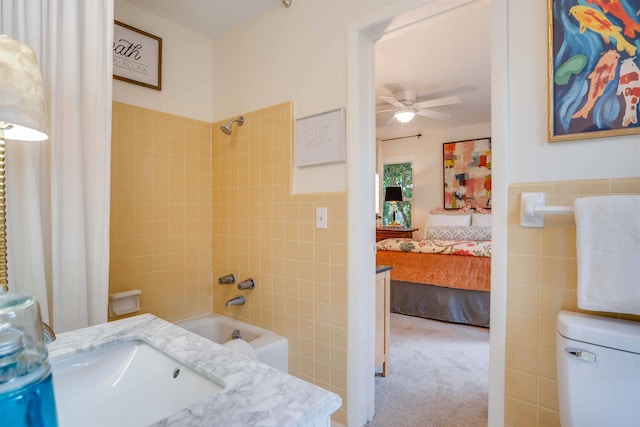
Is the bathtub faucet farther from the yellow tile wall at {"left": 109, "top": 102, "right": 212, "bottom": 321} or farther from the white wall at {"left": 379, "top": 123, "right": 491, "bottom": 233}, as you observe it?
the white wall at {"left": 379, "top": 123, "right": 491, "bottom": 233}

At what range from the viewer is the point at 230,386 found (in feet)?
2.08

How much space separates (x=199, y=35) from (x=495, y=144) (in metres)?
2.16

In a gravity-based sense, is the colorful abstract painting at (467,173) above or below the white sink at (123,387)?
above

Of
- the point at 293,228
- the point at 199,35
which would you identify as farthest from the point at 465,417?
the point at 199,35

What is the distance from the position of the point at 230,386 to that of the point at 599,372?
106 centimetres

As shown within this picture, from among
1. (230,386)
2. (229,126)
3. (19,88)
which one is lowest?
(230,386)

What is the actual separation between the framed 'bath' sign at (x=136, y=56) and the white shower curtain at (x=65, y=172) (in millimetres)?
606

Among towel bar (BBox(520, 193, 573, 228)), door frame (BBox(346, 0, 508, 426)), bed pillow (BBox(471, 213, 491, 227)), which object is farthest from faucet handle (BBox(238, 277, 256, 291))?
bed pillow (BBox(471, 213, 491, 227))

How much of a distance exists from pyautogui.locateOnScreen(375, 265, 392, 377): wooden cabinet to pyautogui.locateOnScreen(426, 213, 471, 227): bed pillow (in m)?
3.21

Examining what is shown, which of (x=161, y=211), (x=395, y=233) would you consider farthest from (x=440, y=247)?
(x=161, y=211)

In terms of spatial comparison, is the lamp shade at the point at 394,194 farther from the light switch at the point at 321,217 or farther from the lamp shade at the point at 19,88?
the lamp shade at the point at 19,88

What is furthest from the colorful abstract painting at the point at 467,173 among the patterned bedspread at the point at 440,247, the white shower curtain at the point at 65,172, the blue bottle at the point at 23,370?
the blue bottle at the point at 23,370

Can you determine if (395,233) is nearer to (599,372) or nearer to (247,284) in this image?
(247,284)

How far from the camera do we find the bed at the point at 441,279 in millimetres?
3256
